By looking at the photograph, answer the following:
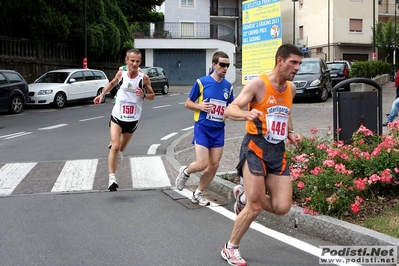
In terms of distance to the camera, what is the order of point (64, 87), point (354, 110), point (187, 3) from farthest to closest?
point (187, 3), point (64, 87), point (354, 110)

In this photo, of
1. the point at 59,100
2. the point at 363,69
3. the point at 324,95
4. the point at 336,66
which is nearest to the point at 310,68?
the point at 324,95

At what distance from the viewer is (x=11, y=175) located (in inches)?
352

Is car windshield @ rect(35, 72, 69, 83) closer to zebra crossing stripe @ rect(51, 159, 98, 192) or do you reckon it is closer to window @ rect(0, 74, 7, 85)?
window @ rect(0, 74, 7, 85)

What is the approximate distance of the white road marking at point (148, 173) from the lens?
27.1 feet

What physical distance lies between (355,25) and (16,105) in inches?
1730

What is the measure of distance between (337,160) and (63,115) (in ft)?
48.3

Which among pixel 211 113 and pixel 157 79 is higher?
pixel 157 79

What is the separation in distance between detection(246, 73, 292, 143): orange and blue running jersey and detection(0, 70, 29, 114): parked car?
1707 centimetres

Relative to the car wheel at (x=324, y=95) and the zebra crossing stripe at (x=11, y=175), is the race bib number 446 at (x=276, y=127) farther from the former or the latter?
the car wheel at (x=324, y=95)

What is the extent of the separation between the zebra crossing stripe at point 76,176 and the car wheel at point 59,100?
13234 millimetres

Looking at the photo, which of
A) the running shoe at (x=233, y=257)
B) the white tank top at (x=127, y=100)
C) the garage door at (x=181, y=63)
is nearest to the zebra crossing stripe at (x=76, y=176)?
the white tank top at (x=127, y=100)

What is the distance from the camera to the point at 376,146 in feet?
23.6

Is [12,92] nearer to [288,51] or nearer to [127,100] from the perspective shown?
[127,100]

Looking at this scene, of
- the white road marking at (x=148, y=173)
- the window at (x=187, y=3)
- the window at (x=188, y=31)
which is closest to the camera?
the white road marking at (x=148, y=173)
